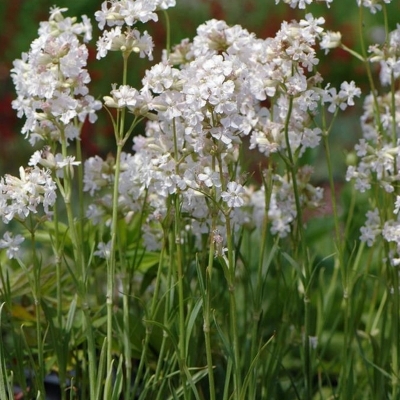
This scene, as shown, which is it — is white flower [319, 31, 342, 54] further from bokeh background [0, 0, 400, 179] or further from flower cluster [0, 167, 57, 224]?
bokeh background [0, 0, 400, 179]

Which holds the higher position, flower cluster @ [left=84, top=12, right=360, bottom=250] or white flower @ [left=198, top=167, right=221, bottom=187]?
flower cluster @ [left=84, top=12, right=360, bottom=250]

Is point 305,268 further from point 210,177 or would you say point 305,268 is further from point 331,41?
point 331,41

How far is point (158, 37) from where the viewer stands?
4617 millimetres

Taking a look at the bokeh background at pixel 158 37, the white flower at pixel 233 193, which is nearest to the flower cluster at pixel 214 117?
the white flower at pixel 233 193

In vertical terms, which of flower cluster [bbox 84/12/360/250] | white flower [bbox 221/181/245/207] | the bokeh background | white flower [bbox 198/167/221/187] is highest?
the bokeh background

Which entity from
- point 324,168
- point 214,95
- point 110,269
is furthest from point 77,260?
point 324,168

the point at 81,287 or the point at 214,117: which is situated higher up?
the point at 214,117

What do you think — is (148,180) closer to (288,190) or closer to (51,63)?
(51,63)

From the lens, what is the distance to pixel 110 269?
1269 mm

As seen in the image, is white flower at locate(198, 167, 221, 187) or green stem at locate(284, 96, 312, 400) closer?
white flower at locate(198, 167, 221, 187)

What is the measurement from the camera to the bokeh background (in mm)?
4113

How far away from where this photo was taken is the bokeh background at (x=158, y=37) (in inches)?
162

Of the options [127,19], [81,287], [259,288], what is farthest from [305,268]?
[127,19]

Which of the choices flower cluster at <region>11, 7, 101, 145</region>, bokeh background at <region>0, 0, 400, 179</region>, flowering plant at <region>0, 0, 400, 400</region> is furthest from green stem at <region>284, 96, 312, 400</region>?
bokeh background at <region>0, 0, 400, 179</region>
